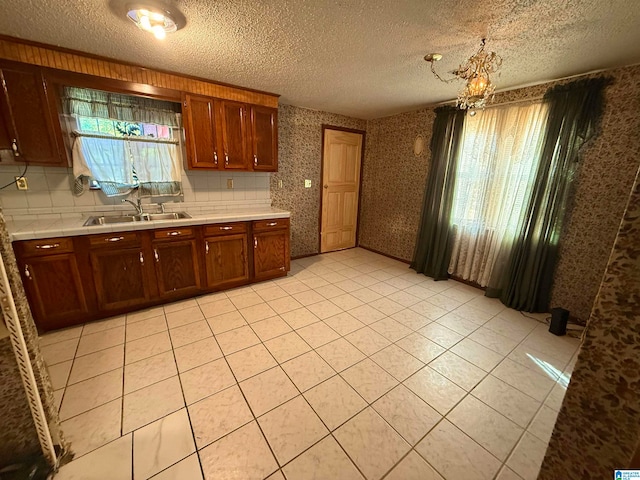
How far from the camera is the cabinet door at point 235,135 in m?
2.86

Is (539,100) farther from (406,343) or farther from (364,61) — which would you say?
(406,343)

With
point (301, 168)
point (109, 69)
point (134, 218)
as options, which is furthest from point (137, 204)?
point (301, 168)

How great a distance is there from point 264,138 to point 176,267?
183 cm

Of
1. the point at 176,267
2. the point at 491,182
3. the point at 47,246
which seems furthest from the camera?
the point at 491,182

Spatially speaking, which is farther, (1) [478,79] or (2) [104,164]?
(2) [104,164]

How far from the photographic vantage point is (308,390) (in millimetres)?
1688

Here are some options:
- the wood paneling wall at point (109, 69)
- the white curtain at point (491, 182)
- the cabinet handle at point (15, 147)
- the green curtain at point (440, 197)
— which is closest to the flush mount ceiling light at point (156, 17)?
the wood paneling wall at point (109, 69)

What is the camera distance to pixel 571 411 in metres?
0.57

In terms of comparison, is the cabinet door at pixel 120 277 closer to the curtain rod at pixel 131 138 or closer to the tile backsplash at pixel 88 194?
the tile backsplash at pixel 88 194

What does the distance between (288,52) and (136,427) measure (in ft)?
9.06

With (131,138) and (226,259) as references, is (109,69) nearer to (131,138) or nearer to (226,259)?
(131,138)

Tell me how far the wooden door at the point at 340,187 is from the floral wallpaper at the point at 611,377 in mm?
3928

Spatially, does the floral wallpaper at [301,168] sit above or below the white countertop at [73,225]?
above

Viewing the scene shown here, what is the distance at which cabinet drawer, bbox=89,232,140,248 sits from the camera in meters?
2.23
